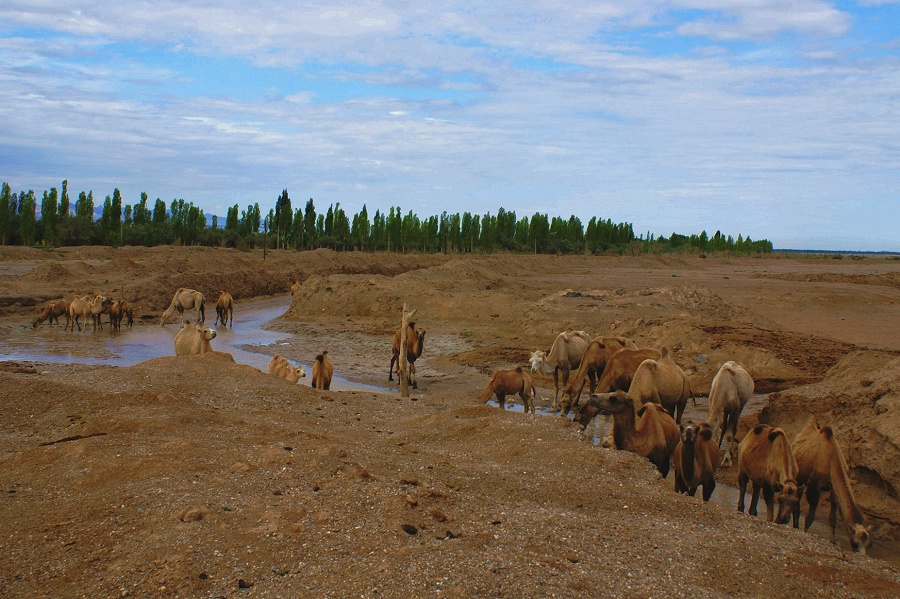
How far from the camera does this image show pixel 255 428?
11.4m

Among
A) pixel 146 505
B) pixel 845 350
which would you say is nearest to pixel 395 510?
pixel 146 505

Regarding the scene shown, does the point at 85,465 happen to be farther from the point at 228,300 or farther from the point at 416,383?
the point at 228,300

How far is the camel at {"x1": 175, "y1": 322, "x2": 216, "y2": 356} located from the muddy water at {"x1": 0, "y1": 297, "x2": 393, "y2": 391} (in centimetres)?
223

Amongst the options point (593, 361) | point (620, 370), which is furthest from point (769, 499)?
point (593, 361)

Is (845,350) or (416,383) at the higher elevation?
(845,350)

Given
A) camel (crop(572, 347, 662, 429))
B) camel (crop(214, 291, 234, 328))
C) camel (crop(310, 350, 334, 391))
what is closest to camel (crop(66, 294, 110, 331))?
camel (crop(214, 291, 234, 328))

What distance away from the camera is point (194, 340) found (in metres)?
20.5

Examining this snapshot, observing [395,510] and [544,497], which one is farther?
[544,497]

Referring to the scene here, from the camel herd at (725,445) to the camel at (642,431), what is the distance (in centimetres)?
1

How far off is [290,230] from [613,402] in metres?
85.2

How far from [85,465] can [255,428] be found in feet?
9.79

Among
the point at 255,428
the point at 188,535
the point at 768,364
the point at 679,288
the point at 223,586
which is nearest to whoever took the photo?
the point at 223,586

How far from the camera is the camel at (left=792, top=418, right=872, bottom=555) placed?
356 inches

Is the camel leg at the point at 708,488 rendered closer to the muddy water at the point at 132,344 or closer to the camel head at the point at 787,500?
the camel head at the point at 787,500
